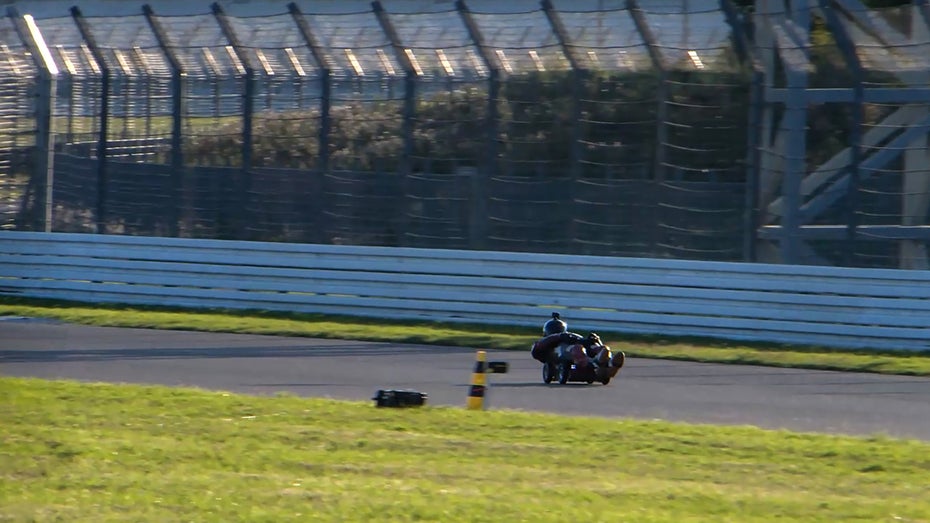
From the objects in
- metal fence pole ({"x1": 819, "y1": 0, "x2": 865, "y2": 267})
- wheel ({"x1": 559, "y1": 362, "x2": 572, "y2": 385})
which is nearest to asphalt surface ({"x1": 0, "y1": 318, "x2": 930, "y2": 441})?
wheel ({"x1": 559, "y1": 362, "x2": 572, "y2": 385})

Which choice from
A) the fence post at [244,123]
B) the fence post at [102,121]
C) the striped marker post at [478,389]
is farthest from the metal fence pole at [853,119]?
the fence post at [102,121]

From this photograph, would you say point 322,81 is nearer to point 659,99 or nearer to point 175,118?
point 175,118

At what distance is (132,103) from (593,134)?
252 inches

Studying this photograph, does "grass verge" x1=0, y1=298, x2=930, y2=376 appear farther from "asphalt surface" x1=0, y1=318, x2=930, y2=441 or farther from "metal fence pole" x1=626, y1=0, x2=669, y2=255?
"metal fence pole" x1=626, y1=0, x2=669, y2=255

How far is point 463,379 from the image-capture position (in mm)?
12133

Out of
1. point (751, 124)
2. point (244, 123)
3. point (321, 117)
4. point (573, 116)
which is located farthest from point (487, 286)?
point (244, 123)

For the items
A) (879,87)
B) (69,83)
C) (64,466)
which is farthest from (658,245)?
(64,466)

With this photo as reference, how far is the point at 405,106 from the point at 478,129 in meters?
0.97

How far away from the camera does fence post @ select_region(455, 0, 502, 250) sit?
16.9 metres

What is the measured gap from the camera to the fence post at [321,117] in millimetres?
17547

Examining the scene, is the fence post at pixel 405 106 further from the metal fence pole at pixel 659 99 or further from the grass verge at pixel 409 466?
the grass verge at pixel 409 466

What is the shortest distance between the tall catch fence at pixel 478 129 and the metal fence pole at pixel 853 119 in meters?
0.03

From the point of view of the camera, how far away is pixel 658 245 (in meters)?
16.1

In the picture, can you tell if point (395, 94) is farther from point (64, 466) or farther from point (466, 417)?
point (64, 466)
